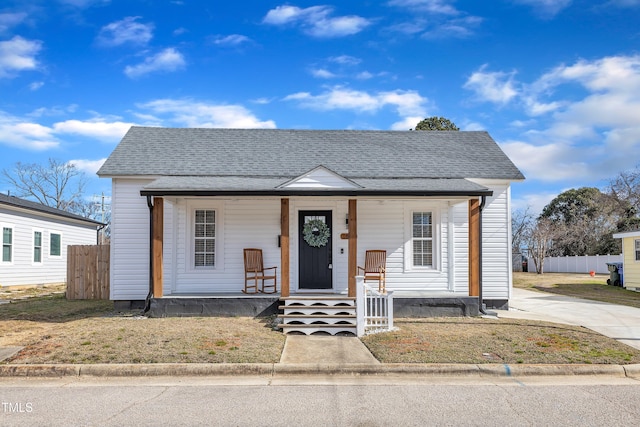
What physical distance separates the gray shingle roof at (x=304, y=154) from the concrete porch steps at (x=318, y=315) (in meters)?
3.53

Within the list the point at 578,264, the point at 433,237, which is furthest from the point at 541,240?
the point at 433,237

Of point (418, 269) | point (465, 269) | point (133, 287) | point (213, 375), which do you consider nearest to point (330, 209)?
point (418, 269)

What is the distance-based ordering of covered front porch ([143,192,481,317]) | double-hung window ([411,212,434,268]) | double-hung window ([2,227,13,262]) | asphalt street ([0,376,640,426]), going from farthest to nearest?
double-hung window ([2,227,13,262]) < double-hung window ([411,212,434,268]) < covered front porch ([143,192,481,317]) < asphalt street ([0,376,640,426])

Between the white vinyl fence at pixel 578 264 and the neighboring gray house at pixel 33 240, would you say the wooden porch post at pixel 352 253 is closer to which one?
the neighboring gray house at pixel 33 240

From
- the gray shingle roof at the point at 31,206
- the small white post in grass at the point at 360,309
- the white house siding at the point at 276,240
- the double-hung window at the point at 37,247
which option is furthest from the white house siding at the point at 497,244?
the double-hung window at the point at 37,247

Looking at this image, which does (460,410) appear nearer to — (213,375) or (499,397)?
(499,397)

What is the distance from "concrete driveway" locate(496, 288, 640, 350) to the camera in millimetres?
10375

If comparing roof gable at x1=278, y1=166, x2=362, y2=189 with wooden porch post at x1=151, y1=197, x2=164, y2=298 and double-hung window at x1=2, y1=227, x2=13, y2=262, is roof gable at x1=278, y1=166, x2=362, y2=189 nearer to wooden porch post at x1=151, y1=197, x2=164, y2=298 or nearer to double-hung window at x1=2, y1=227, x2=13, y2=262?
wooden porch post at x1=151, y1=197, x2=164, y2=298

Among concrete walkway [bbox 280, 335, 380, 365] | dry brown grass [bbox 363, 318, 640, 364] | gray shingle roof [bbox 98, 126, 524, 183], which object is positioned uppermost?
gray shingle roof [bbox 98, 126, 524, 183]

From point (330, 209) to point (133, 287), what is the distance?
5209 mm

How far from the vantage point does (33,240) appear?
21328 millimetres

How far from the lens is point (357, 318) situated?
9.95 meters

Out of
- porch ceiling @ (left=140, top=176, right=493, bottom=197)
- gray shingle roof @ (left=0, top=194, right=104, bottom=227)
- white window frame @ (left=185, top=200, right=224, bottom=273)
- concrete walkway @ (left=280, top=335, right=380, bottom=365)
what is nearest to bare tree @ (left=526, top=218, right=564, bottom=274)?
porch ceiling @ (left=140, top=176, right=493, bottom=197)

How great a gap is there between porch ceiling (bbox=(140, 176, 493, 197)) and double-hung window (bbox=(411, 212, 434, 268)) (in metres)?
1.20
